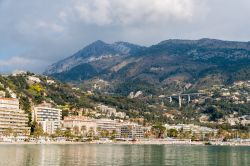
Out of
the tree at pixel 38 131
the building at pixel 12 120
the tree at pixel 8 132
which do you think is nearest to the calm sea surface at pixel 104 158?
the tree at pixel 8 132

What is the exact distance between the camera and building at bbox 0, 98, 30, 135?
579 feet

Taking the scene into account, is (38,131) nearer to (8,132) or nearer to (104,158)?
(8,132)

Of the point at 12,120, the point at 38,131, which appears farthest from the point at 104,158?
the point at 12,120

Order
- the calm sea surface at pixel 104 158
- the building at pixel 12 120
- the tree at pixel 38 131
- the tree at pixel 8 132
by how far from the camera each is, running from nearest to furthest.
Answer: the calm sea surface at pixel 104 158 < the tree at pixel 8 132 < the tree at pixel 38 131 < the building at pixel 12 120

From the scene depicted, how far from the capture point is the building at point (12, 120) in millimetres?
176500

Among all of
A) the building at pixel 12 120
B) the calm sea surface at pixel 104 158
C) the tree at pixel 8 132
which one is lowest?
the calm sea surface at pixel 104 158

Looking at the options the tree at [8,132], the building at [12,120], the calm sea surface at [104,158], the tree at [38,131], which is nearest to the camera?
the calm sea surface at [104,158]

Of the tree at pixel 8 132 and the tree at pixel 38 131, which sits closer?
the tree at pixel 8 132

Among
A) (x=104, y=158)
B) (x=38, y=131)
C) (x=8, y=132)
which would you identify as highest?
(x=38, y=131)

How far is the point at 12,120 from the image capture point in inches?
7092

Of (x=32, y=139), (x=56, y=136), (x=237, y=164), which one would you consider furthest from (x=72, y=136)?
(x=237, y=164)

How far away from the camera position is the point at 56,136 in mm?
182375

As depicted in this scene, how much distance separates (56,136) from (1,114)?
20.6 meters

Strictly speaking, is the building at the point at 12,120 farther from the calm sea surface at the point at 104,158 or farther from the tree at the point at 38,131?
Result: the calm sea surface at the point at 104,158
